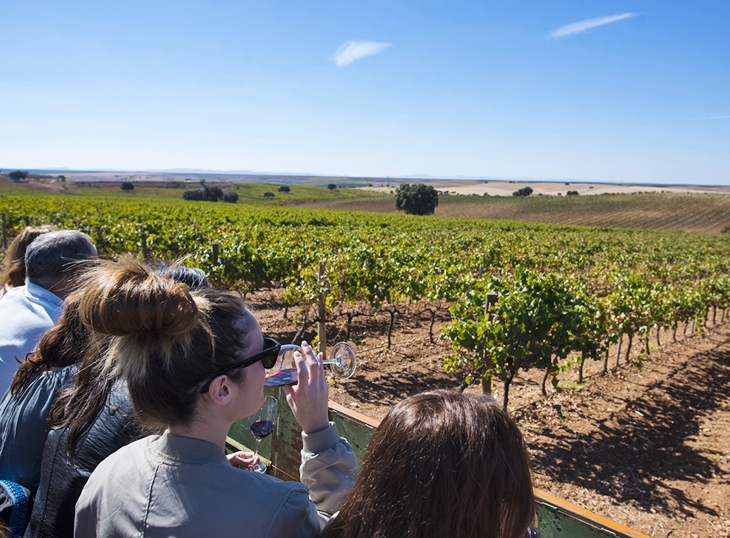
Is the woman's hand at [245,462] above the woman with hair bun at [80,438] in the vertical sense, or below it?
below

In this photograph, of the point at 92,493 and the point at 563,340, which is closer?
the point at 92,493

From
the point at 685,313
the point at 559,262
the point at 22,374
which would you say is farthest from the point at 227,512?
the point at 559,262

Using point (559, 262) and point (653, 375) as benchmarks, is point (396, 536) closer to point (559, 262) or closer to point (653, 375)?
point (653, 375)

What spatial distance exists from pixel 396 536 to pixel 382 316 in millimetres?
9627

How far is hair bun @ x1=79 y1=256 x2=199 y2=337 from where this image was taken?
102cm

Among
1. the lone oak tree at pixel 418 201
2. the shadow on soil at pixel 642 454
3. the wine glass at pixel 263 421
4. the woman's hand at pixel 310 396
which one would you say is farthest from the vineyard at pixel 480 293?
the lone oak tree at pixel 418 201

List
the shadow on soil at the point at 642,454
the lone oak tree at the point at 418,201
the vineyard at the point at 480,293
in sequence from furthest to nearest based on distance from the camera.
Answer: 1. the lone oak tree at the point at 418,201
2. the vineyard at the point at 480,293
3. the shadow on soil at the point at 642,454

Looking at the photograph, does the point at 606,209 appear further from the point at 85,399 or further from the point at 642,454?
the point at 85,399

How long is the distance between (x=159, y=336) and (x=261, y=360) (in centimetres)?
25

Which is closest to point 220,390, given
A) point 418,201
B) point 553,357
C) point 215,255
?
point 215,255

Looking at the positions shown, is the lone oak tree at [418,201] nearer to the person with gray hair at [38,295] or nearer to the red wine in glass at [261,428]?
the person with gray hair at [38,295]

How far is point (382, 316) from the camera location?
10.5 metres

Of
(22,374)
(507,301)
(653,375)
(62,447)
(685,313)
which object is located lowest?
(653,375)

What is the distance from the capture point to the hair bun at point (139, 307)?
1024mm
